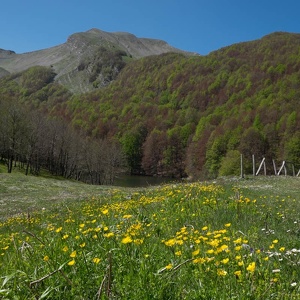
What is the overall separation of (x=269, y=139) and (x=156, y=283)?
372 ft

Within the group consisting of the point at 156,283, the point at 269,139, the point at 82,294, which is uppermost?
the point at 269,139

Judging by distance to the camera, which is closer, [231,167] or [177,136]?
[231,167]

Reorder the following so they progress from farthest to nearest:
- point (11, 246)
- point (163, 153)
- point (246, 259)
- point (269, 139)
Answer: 1. point (163, 153)
2. point (269, 139)
3. point (11, 246)
4. point (246, 259)

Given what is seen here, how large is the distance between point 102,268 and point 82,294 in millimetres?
470

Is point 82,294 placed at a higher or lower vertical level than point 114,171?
higher

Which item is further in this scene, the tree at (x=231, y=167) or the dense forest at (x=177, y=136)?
the tree at (x=231, y=167)

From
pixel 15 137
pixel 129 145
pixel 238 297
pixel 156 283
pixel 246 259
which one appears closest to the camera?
pixel 238 297

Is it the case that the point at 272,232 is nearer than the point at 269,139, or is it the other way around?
the point at 272,232

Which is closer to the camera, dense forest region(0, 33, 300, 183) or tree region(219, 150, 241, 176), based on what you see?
dense forest region(0, 33, 300, 183)

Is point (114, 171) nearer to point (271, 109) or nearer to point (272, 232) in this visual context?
point (271, 109)

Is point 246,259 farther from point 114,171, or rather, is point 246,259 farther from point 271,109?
point 271,109

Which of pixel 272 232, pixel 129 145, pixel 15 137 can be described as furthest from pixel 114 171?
pixel 272 232

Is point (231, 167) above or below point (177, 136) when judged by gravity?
below

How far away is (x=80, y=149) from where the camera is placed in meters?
84.1
